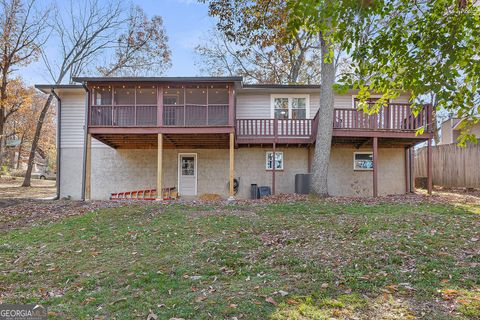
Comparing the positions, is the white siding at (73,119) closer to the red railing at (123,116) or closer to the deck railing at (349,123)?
the red railing at (123,116)

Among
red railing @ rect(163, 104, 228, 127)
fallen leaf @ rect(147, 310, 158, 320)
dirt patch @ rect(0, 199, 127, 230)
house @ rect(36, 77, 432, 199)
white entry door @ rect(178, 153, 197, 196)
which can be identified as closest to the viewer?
fallen leaf @ rect(147, 310, 158, 320)

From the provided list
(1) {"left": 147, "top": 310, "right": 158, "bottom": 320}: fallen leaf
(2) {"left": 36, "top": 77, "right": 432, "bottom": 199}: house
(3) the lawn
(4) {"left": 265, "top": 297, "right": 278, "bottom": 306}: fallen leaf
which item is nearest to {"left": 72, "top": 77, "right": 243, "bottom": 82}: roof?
(2) {"left": 36, "top": 77, "right": 432, "bottom": 199}: house

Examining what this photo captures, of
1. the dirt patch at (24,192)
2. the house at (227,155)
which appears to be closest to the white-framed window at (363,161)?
the house at (227,155)

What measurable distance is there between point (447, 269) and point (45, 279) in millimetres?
5671

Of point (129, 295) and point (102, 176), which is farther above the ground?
point (102, 176)

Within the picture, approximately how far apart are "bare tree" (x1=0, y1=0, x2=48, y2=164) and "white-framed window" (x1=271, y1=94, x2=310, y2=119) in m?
18.3

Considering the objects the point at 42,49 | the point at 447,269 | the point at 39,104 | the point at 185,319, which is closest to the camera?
the point at 185,319

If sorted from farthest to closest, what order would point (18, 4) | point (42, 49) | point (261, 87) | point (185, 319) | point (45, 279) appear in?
point (42, 49)
point (18, 4)
point (261, 87)
point (45, 279)
point (185, 319)

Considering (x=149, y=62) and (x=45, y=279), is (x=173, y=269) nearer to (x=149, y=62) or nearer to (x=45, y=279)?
(x=45, y=279)

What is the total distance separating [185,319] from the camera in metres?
3.36

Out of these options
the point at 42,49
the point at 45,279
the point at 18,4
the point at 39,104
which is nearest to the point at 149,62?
the point at 42,49

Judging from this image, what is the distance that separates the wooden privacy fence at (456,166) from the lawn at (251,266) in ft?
30.4

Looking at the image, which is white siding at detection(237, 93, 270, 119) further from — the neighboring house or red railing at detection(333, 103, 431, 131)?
the neighboring house

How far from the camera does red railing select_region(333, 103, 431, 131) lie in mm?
13109
